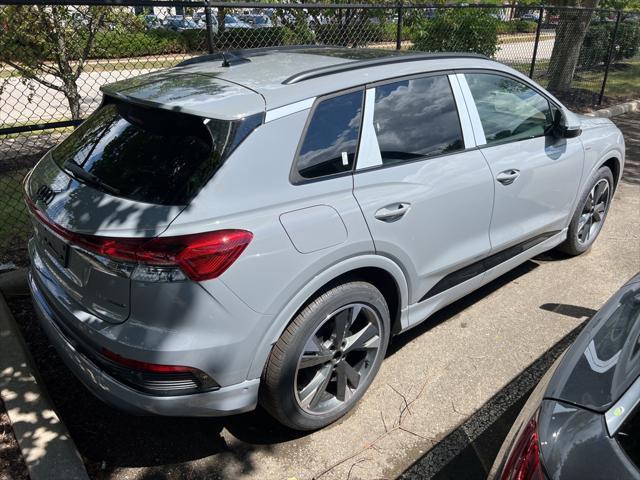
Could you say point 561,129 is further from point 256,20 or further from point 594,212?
point 256,20

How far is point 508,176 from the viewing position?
3.44 metres

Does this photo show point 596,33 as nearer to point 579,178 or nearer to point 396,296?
point 579,178

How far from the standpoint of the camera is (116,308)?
222 cm

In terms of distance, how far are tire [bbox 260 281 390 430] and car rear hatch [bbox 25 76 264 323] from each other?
67cm

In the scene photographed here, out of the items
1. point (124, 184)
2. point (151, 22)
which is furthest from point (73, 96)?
point (124, 184)

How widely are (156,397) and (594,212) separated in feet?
13.4

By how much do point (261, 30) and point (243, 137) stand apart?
4675 millimetres

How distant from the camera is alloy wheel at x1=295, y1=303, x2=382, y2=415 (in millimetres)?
2660

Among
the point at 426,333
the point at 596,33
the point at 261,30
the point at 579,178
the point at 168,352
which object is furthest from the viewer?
the point at 596,33

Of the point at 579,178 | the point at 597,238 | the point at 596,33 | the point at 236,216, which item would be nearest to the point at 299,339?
the point at 236,216

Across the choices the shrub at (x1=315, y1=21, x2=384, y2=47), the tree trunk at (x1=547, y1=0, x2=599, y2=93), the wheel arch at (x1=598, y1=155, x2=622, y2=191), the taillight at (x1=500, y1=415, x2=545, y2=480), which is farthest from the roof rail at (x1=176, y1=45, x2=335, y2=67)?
the tree trunk at (x1=547, y1=0, x2=599, y2=93)

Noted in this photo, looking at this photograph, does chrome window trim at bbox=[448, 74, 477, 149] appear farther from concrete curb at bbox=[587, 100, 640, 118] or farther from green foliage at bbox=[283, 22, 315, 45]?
concrete curb at bbox=[587, 100, 640, 118]

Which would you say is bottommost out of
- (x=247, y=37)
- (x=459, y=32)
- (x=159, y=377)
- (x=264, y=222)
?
(x=159, y=377)

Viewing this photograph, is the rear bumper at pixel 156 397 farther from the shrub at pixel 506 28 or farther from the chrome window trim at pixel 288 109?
the shrub at pixel 506 28
